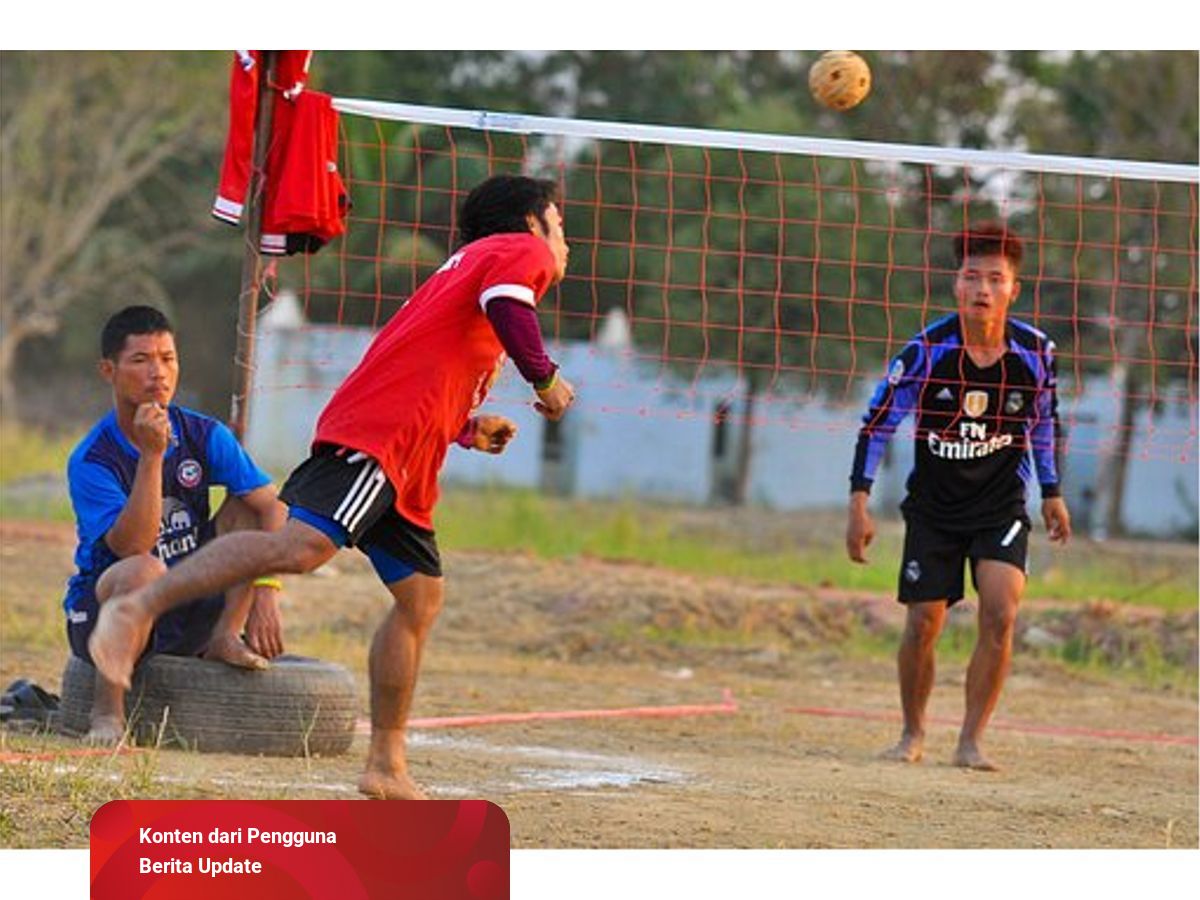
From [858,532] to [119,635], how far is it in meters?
3.68

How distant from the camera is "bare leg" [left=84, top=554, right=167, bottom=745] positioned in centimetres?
792

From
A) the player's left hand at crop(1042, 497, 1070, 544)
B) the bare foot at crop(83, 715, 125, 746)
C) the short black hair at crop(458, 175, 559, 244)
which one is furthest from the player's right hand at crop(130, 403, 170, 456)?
the player's left hand at crop(1042, 497, 1070, 544)

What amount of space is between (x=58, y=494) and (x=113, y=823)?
16.3 metres

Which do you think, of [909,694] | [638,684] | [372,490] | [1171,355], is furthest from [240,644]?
[1171,355]

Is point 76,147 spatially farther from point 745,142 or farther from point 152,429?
point 152,429

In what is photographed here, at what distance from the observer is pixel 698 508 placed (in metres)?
32.7

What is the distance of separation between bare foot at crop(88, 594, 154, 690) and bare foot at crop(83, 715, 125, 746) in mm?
1301

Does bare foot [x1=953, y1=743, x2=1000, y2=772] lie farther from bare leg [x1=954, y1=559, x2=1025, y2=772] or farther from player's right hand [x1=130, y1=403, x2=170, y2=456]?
player's right hand [x1=130, y1=403, x2=170, y2=456]

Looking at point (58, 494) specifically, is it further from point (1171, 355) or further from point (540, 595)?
point (1171, 355)

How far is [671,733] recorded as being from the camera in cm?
1038

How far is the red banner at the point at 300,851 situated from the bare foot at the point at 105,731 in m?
2.26

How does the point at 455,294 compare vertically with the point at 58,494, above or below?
above

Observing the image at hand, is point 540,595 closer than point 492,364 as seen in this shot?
No

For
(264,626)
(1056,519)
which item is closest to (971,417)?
(1056,519)
